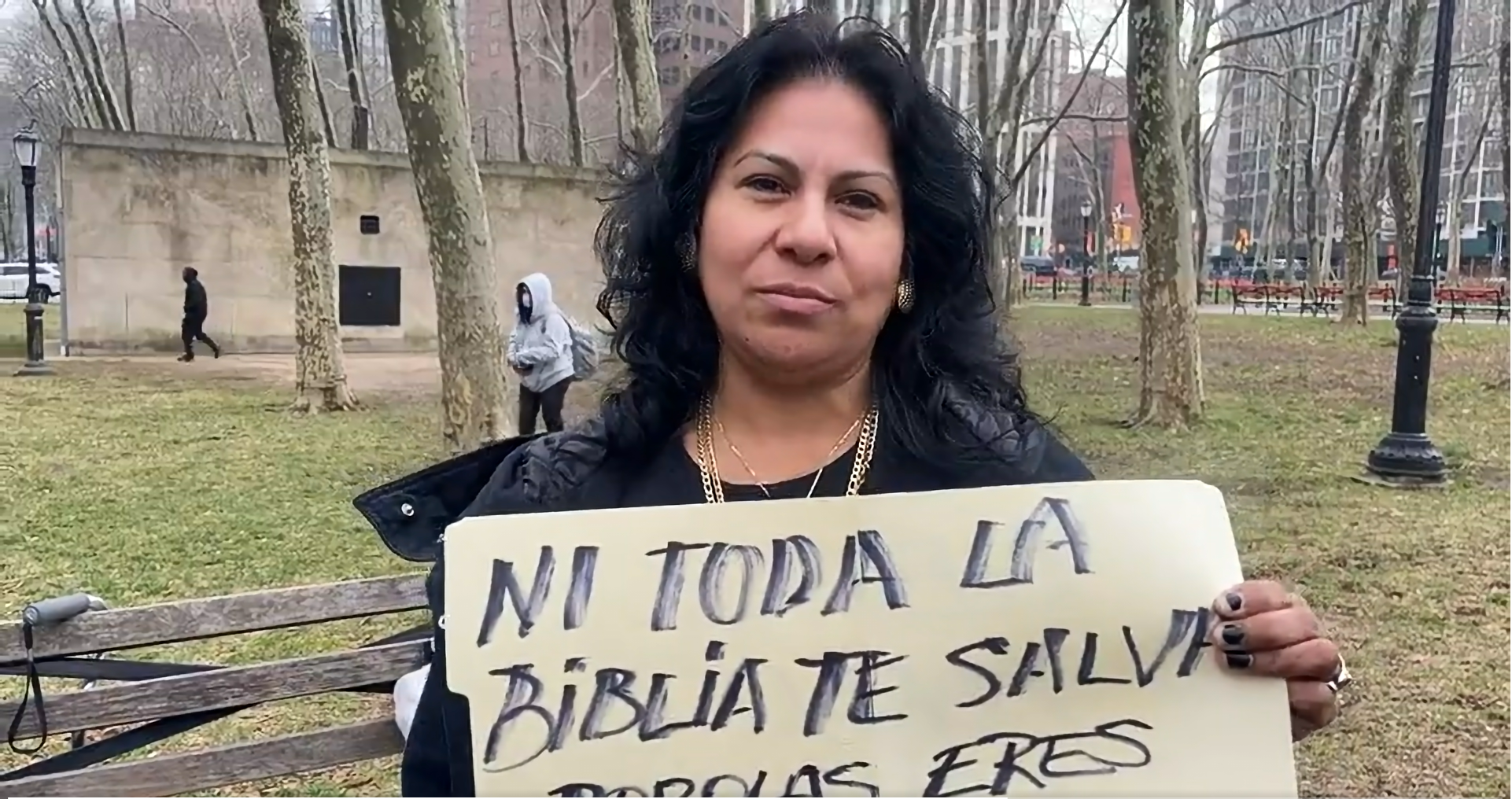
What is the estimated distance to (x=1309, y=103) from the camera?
34812 mm

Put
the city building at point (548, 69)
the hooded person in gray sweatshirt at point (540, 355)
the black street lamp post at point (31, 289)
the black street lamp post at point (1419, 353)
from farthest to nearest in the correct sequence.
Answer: the city building at point (548, 69), the black street lamp post at point (31, 289), the hooded person in gray sweatshirt at point (540, 355), the black street lamp post at point (1419, 353)

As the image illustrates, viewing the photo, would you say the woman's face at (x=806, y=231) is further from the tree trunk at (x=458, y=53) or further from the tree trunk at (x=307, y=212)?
the tree trunk at (x=307, y=212)

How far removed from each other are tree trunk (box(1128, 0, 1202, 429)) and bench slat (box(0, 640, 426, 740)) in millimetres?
8575

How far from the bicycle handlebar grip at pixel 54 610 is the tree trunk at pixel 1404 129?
1805cm

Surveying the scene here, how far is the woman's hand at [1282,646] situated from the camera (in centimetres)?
142

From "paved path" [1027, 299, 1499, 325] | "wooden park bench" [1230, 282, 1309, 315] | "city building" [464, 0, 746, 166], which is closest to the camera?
"paved path" [1027, 299, 1499, 325]

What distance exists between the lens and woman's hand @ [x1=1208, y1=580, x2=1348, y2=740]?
142 centimetres

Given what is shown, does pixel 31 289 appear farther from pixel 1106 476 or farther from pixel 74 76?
pixel 74 76

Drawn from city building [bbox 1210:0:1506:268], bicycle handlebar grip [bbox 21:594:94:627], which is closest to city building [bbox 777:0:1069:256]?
city building [bbox 1210:0:1506:268]

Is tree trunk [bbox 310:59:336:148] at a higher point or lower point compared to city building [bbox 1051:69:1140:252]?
lower

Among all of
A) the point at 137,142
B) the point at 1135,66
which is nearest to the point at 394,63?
the point at 1135,66

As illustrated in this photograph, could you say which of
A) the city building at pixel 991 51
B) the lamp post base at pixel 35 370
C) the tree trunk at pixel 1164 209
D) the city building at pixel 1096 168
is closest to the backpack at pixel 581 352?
the tree trunk at pixel 1164 209

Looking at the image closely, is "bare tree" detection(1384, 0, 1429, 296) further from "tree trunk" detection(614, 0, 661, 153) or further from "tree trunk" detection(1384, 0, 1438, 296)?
"tree trunk" detection(614, 0, 661, 153)

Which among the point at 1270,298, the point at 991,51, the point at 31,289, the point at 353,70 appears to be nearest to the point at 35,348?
the point at 31,289
